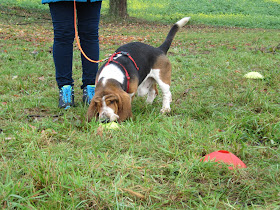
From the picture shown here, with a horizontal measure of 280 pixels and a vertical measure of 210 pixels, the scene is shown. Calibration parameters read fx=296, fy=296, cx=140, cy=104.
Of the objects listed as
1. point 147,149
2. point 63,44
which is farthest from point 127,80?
point 147,149

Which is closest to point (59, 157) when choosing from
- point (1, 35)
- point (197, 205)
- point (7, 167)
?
point (7, 167)

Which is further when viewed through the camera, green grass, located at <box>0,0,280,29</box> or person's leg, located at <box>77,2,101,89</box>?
green grass, located at <box>0,0,280,29</box>

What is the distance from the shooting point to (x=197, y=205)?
1.87m

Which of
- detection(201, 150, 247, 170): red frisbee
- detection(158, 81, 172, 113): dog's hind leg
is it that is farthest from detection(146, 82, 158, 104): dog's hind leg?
detection(201, 150, 247, 170): red frisbee

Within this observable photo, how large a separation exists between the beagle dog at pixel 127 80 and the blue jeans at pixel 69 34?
45cm

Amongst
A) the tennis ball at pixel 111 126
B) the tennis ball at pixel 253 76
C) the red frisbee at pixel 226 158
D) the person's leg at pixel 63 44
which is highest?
the person's leg at pixel 63 44

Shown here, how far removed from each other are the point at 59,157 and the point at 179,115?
1.68 m

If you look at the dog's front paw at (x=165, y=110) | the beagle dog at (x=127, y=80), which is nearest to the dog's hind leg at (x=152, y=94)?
the beagle dog at (x=127, y=80)

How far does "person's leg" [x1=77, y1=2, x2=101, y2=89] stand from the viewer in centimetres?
375

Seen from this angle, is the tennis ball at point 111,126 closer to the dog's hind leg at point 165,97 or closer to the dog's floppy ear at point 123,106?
the dog's floppy ear at point 123,106

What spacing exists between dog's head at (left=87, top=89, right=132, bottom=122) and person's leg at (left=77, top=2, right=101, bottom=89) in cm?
100

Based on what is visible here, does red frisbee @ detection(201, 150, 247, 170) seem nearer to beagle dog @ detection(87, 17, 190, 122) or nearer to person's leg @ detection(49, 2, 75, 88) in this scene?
beagle dog @ detection(87, 17, 190, 122)

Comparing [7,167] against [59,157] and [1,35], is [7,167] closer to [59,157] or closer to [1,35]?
[59,157]

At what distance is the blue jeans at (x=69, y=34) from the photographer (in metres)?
3.60
